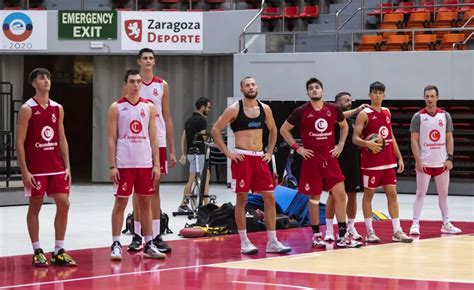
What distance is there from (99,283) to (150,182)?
5.88 feet

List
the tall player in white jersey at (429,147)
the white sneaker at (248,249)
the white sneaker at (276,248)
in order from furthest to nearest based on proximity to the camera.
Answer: the tall player in white jersey at (429,147) → the white sneaker at (276,248) → the white sneaker at (248,249)

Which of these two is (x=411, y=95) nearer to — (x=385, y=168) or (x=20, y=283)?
(x=385, y=168)

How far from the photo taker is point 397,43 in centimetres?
2198

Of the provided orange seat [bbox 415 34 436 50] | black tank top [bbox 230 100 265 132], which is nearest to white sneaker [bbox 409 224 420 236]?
black tank top [bbox 230 100 265 132]

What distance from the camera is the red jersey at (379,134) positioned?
1242 centimetres

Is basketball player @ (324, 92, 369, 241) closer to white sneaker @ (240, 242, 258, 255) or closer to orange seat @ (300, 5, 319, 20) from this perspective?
white sneaker @ (240, 242, 258, 255)

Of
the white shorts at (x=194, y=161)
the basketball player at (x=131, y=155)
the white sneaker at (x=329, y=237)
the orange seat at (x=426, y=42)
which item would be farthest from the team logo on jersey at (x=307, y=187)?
the orange seat at (x=426, y=42)

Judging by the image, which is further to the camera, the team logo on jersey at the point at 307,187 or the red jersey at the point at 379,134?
the red jersey at the point at 379,134

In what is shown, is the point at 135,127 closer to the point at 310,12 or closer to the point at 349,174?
the point at 349,174

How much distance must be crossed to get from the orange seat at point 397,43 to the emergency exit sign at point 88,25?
6.26m

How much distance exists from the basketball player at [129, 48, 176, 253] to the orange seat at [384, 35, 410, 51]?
1100 cm

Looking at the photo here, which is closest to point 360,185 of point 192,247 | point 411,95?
point 192,247

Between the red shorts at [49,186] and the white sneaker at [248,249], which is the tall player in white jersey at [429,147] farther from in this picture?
the red shorts at [49,186]

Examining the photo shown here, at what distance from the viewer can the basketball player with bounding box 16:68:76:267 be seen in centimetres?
1041
